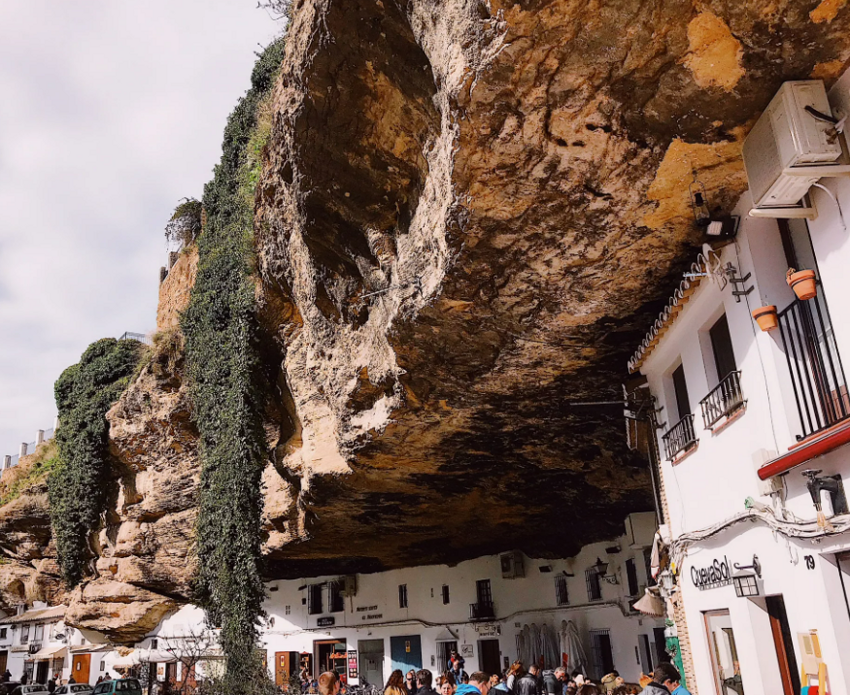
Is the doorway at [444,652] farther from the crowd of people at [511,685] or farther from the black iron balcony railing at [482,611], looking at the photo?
the crowd of people at [511,685]

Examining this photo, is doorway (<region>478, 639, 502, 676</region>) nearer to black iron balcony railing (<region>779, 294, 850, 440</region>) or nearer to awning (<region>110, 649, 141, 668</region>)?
awning (<region>110, 649, 141, 668</region>)

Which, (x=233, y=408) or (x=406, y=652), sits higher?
(x=233, y=408)

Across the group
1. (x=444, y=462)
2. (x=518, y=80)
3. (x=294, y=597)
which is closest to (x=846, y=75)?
(x=518, y=80)

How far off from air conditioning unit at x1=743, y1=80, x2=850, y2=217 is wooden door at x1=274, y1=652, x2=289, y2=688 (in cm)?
2294

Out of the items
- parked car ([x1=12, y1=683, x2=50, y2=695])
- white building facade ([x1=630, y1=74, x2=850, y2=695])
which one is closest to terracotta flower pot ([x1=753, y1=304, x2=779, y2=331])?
white building facade ([x1=630, y1=74, x2=850, y2=695])

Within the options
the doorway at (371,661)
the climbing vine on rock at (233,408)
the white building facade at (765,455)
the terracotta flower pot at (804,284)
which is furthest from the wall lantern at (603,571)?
the terracotta flower pot at (804,284)

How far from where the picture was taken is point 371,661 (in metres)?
22.8

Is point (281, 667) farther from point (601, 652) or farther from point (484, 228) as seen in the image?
point (484, 228)

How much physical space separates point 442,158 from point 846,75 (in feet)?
10.6

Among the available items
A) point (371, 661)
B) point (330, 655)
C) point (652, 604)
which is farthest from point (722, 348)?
point (330, 655)

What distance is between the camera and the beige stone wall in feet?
70.3

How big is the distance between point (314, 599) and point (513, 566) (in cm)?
844

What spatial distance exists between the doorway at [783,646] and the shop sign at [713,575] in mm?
455

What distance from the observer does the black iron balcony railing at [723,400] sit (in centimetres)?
607
